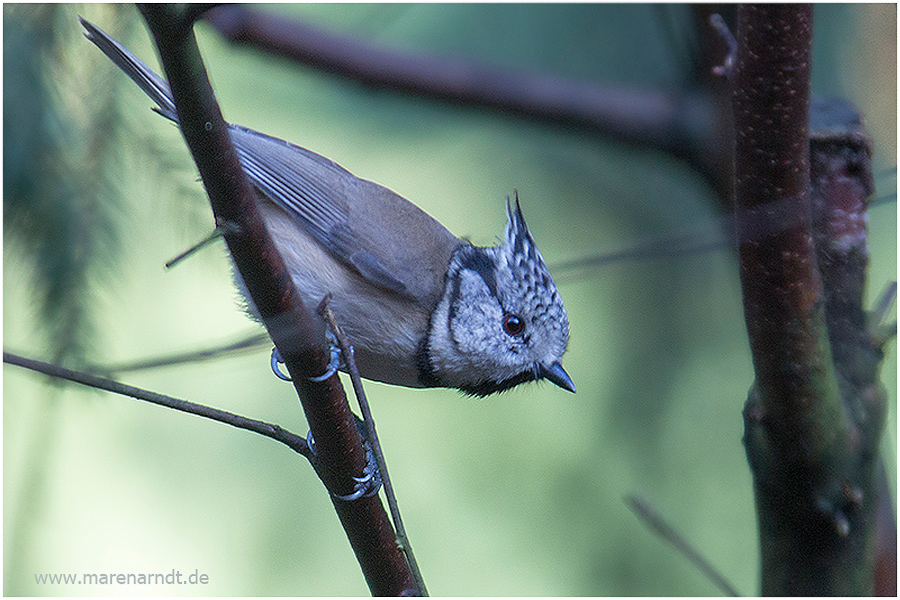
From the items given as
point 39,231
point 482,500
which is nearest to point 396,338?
point 39,231

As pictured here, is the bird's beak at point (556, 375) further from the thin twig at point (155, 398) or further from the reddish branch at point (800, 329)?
the thin twig at point (155, 398)

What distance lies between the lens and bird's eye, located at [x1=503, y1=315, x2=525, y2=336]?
1.29 m

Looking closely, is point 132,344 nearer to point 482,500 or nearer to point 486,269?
point 486,269

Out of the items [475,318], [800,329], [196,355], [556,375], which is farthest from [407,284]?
[800,329]

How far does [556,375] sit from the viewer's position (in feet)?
4.22

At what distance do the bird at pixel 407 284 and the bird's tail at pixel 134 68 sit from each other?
0.21m

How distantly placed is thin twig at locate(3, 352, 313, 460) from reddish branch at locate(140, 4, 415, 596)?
4cm

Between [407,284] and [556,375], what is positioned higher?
[407,284]

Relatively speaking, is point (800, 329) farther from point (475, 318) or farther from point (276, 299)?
point (276, 299)

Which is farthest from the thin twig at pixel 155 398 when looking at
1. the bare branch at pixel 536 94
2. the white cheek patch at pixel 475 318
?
the bare branch at pixel 536 94

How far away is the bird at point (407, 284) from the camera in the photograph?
1.26 m

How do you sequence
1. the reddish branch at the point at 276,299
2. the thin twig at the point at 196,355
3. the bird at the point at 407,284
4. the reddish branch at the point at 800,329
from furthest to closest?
the bird at the point at 407,284 < the reddish branch at the point at 800,329 < the thin twig at the point at 196,355 < the reddish branch at the point at 276,299

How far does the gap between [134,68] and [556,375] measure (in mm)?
770

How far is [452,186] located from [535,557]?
0.93 meters
